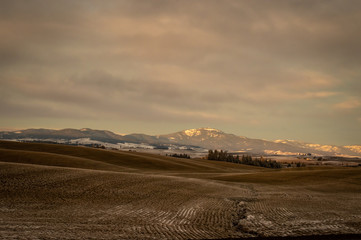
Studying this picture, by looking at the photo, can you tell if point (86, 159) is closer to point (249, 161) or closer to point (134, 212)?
point (134, 212)

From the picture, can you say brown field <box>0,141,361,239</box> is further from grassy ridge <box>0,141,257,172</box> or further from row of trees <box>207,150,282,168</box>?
row of trees <box>207,150,282,168</box>

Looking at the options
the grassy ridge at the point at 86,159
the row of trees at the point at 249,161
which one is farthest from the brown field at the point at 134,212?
the row of trees at the point at 249,161

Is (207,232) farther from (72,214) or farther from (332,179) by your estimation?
(332,179)

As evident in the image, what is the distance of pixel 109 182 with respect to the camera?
1377 inches

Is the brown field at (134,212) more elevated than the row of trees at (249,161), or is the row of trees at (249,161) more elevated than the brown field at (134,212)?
the brown field at (134,212)

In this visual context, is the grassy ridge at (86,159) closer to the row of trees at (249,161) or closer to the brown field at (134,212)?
the brown field at (134,212)

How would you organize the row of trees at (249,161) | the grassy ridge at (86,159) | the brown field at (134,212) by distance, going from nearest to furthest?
the brown field at (134,212) → the grassy ridge at (86,159) → the row of trees at (249,161)

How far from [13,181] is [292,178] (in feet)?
167

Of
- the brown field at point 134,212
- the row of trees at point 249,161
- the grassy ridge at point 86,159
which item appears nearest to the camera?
the brown field at point 134,212

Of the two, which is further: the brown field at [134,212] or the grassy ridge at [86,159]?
the grassy ridge at [86,159]

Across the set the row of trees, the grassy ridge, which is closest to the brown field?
the grassy ridge

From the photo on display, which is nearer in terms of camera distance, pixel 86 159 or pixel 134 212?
pixel 134 212

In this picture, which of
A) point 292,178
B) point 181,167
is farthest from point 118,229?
point 181,167

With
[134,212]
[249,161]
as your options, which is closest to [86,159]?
[134,212]
